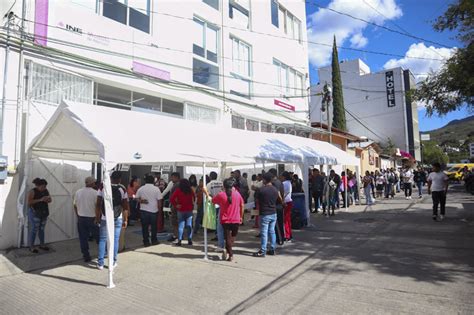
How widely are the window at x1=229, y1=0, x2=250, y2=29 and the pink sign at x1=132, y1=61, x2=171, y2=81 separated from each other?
6.11 m

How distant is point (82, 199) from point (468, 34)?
395 inches

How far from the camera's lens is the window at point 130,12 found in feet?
34.8

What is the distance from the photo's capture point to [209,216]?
24.6ft

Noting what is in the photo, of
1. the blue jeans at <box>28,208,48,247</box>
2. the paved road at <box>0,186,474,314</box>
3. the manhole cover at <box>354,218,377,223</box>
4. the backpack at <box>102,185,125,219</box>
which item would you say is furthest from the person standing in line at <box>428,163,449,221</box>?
the blue jeans at <box>28,208,48,247</box>

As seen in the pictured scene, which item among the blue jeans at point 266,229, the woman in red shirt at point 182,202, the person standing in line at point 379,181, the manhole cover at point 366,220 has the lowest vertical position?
the manhole cover at point 366,220

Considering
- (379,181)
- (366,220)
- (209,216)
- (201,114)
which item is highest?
(201,114)

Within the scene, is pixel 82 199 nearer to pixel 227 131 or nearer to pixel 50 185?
pixel 50 185

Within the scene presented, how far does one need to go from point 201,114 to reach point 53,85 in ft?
19.7

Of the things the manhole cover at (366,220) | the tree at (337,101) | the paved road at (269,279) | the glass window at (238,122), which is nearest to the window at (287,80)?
the glass window at (238,122)

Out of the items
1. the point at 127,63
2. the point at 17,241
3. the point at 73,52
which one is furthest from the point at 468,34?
the point at 17,241

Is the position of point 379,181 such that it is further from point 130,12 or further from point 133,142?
point 133,142

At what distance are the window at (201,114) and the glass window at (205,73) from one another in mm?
1117

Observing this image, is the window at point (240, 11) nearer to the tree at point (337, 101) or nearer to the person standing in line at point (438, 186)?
the person standing in line at point (438, 186)

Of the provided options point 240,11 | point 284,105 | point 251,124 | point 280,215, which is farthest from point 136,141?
point 284,105
